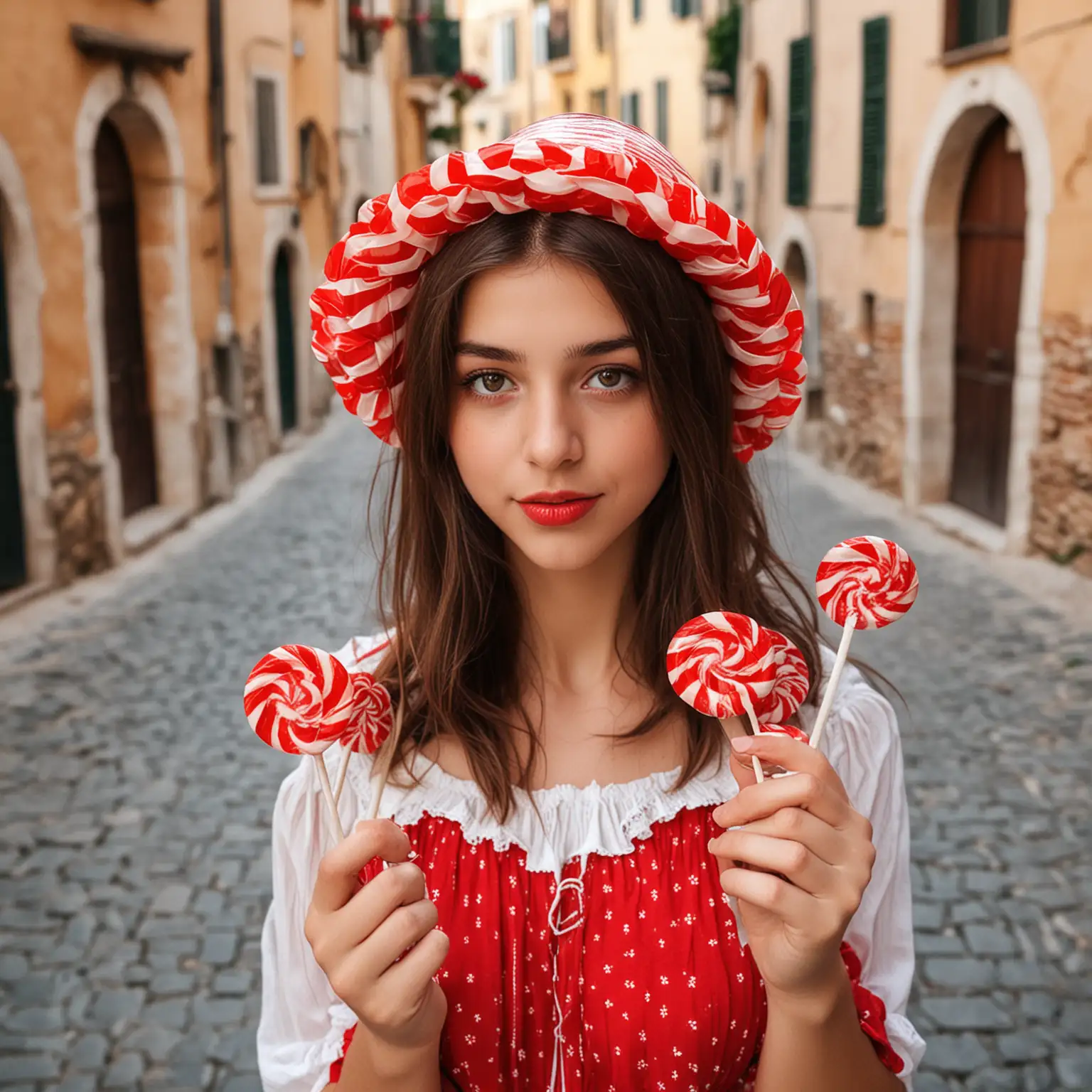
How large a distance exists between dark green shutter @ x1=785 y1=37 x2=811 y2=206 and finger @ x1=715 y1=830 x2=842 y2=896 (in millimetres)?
13335

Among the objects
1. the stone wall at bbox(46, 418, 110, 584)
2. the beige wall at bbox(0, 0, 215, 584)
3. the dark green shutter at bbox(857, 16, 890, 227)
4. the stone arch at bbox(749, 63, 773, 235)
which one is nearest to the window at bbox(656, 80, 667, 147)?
the stone arch at bbox(749, 63, 773, 235)

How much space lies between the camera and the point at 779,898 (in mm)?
1421

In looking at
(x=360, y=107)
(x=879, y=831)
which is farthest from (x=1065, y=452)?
(x=360, y=107)

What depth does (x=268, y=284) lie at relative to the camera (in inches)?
556

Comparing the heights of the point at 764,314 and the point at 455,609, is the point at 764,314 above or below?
above

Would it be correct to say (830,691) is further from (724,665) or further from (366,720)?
(366,720)

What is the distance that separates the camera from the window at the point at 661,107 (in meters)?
26.5

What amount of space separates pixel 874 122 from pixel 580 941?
1110cm

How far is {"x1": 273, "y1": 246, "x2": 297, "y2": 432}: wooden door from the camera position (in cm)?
1567

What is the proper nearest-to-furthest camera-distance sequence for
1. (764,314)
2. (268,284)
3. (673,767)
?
1. (764,314)
2. (673,767)
3. (268,284)

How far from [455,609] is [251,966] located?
2599mm

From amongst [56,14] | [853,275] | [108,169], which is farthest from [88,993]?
[853,275]

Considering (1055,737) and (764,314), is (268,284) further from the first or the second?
(764,314)

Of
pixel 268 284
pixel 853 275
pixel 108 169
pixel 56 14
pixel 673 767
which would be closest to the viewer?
pixel 673 767
